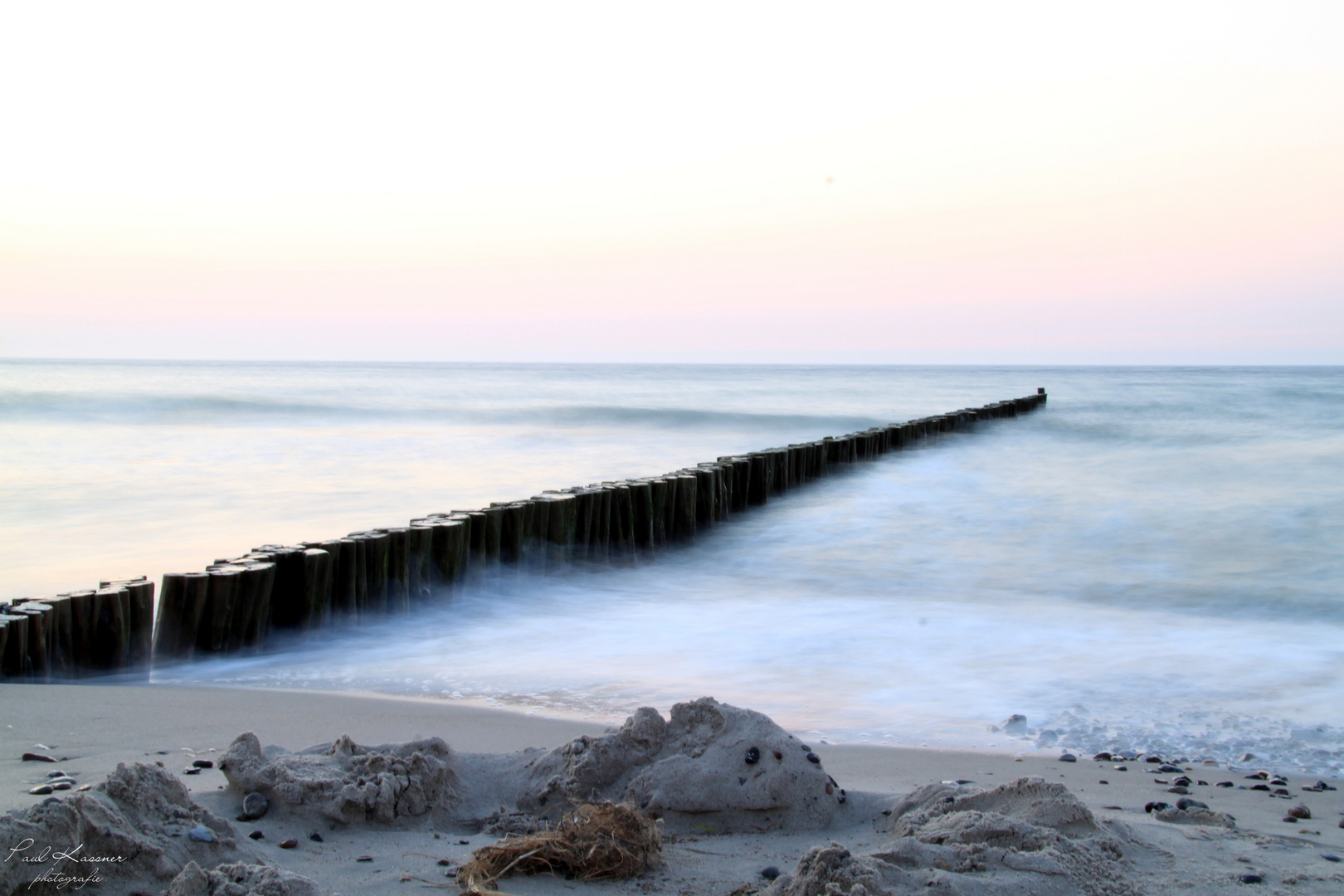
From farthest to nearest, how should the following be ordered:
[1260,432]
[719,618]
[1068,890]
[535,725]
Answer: [1260,432] < [719,618] < [535,725] < [1068,890]

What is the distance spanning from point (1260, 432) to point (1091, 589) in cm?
1898

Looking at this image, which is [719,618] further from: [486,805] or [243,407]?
[243,407]

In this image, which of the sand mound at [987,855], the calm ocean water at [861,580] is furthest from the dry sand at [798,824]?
the calm ocean water at [861,580]

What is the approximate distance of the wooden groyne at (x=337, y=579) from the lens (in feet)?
14.2

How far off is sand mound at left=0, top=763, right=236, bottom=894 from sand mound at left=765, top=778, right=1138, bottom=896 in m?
1.25

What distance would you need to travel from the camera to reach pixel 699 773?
2.67 metres

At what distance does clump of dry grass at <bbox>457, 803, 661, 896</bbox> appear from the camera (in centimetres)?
219

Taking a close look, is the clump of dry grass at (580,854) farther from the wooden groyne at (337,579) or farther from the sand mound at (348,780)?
the wooden groyne at (337,579)

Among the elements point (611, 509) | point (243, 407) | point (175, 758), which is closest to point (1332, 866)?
point (175, 758)

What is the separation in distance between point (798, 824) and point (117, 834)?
1.59 meters

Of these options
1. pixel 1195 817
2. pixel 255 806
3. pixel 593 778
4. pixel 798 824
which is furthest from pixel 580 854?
pixel 1195 817

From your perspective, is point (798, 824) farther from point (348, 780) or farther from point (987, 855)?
point (348, 780)

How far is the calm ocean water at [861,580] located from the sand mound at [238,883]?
2228 mm

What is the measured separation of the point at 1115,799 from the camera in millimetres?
2969
